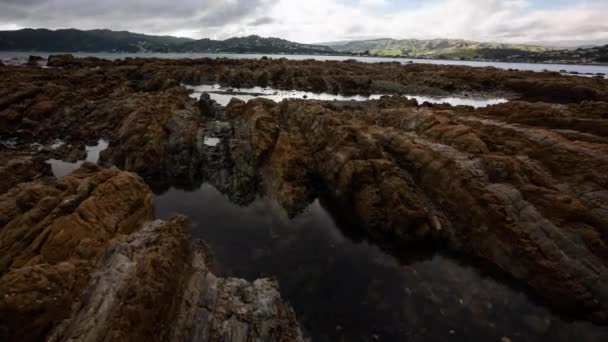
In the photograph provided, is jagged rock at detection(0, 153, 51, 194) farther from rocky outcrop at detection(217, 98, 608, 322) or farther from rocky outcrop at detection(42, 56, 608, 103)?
rocky outcrop at detection(42, 56, 608, 103)

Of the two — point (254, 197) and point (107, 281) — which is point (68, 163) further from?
point (107, 281)

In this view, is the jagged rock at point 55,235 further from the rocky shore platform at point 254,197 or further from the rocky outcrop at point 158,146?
the rocky outcrop at point 158,146

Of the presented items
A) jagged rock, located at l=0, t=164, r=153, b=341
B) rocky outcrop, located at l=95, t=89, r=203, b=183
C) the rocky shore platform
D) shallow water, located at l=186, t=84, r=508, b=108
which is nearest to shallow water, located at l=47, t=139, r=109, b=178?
the rocky shore platform

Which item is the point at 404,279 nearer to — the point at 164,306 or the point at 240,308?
the point at 240,308

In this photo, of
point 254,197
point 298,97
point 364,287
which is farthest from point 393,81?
point 364,287

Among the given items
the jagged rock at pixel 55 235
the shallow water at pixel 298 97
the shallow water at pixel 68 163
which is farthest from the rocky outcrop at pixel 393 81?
the jagged rock at pixel 55 235

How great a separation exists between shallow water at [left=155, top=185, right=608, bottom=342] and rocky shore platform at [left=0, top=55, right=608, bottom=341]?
4.52ft

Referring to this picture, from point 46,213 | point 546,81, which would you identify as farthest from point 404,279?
point 546,81

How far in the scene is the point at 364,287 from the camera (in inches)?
602

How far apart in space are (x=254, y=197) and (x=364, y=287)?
11.8 meters

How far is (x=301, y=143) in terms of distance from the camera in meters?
28.1

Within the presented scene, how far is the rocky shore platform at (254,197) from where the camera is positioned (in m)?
9.80

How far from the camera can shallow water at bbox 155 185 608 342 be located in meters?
13.0

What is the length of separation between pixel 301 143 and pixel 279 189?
6502 mm
